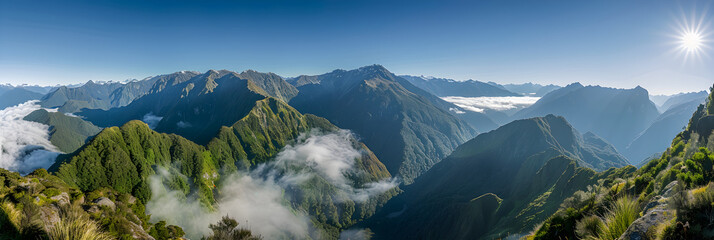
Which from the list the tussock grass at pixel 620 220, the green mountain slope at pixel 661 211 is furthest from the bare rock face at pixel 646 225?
the tussock grass at pixel 620 220

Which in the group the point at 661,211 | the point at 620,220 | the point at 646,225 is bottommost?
the point at 620,220

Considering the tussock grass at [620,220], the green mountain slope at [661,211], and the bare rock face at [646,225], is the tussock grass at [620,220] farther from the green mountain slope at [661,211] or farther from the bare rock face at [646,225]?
the bare rock face at [646,225]

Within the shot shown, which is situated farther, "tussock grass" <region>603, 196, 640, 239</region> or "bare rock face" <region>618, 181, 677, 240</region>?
"tussock grass" <region>603, 196, 640, 239</region>

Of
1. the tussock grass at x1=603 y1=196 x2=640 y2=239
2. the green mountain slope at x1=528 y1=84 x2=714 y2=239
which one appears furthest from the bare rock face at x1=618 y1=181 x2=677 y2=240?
the tussock grass at x1=603 y1=196 x2=640 y2=239

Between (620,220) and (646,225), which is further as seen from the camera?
(620,220)

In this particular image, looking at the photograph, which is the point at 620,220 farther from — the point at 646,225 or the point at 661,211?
the point at 646,225

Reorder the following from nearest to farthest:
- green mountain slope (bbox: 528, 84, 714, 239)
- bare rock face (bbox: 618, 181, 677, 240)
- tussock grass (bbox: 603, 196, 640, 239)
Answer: green mountain slope (bbox: 528, 84, 714, 239)
bare rock face (bbox: 618, 181, 677, 240)
tussock grass (bbox: 603, 196, 640, 239)

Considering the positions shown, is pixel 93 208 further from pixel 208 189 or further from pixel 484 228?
pixel 208 189

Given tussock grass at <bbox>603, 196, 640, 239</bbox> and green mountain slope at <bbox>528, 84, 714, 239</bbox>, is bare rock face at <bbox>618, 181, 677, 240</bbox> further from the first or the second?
tussock grass at <bbox>603, 196, 640, 239</bbox>

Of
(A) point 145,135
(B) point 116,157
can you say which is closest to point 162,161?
(A) point 145,135

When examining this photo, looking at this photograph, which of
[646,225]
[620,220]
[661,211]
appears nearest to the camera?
[646,225]

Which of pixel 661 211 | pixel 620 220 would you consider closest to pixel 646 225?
pixel 661 211
